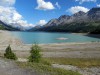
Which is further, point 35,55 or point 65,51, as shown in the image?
point 65,51

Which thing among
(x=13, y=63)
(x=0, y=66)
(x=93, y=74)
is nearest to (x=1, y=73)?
(x=0, y=66)

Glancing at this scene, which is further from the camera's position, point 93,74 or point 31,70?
point 93,74

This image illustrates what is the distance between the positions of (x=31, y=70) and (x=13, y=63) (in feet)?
12.5

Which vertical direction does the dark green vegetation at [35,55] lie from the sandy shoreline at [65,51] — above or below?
above

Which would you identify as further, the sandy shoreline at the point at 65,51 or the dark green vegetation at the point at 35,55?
the sandy shoreline at the point at 65,51

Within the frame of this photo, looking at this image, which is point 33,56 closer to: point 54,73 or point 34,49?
point 34,49

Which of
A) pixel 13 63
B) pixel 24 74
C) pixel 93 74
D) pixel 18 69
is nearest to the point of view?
pixel 24 74

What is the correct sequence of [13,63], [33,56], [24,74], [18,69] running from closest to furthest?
[24,74]
[18,69]
[13,63]
[33,56]

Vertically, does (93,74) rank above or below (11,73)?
below

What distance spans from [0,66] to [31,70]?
3438mm

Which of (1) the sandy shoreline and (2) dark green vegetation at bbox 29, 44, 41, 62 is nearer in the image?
(2) dark green vegetation at bbox 29, 44, 41, 62

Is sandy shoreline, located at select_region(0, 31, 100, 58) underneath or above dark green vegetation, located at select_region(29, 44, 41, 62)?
underneath

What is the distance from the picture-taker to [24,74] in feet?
61.9

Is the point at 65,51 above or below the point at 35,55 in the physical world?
below
